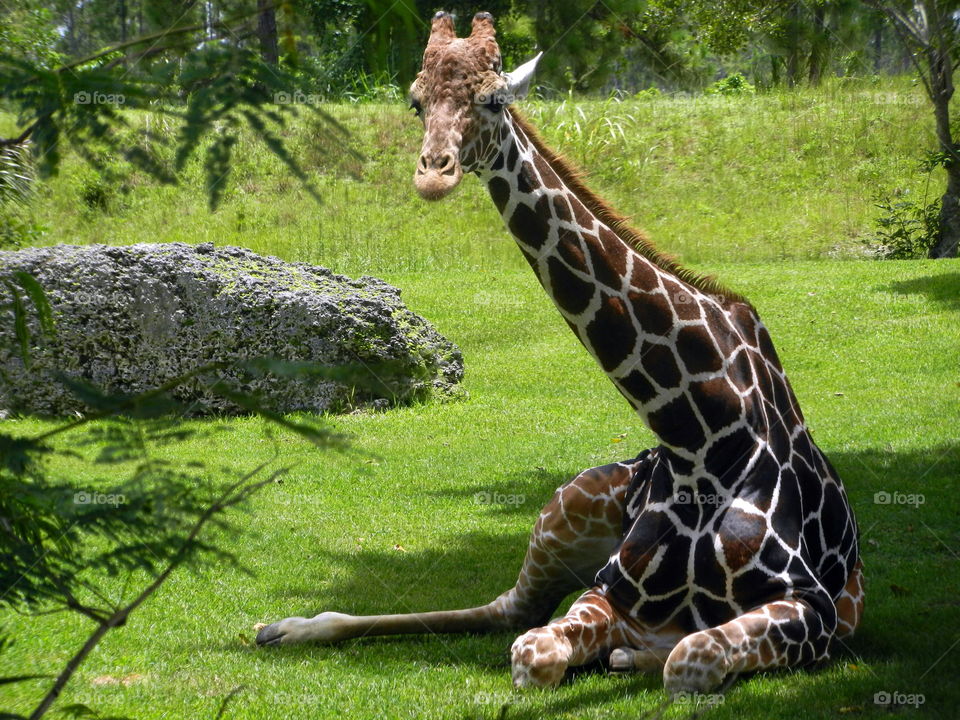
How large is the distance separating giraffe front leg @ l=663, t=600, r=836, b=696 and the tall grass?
47.0 feet

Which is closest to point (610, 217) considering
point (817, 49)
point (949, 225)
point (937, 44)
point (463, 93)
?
point (463, 93)

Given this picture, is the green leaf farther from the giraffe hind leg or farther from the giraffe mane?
the giraffe hind leg

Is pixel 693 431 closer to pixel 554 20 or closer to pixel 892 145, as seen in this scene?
pixel 892 145

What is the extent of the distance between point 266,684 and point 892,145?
20228 mm

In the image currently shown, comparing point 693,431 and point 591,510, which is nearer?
point 693,431

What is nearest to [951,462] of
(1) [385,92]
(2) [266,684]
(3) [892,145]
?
(2) [266,684]

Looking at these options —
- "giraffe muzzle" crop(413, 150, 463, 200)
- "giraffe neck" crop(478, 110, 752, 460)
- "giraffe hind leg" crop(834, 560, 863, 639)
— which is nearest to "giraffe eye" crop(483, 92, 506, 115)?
"giraffe neck" crop(478, 110, 752, 460)

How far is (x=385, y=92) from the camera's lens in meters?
28.5

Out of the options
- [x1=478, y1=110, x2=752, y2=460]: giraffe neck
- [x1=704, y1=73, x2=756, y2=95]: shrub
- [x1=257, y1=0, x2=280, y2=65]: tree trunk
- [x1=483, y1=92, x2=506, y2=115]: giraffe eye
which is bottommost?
[x1=704, y1=73, x2=756, y2=95]: shrub

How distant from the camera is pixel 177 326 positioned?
36.0 feet

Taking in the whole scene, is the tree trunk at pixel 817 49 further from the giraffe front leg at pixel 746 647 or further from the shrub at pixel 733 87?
the giraffe front leg at pixel 746 647

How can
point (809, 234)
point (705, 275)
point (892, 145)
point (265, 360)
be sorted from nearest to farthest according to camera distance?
1. point (265, 360)
2. point (705, 275)
3. point (809, 234)
4. point (892, 145)

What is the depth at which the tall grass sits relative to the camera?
19641 mm

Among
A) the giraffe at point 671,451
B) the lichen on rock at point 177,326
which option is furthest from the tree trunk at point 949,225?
the giraffe at point 671,451
